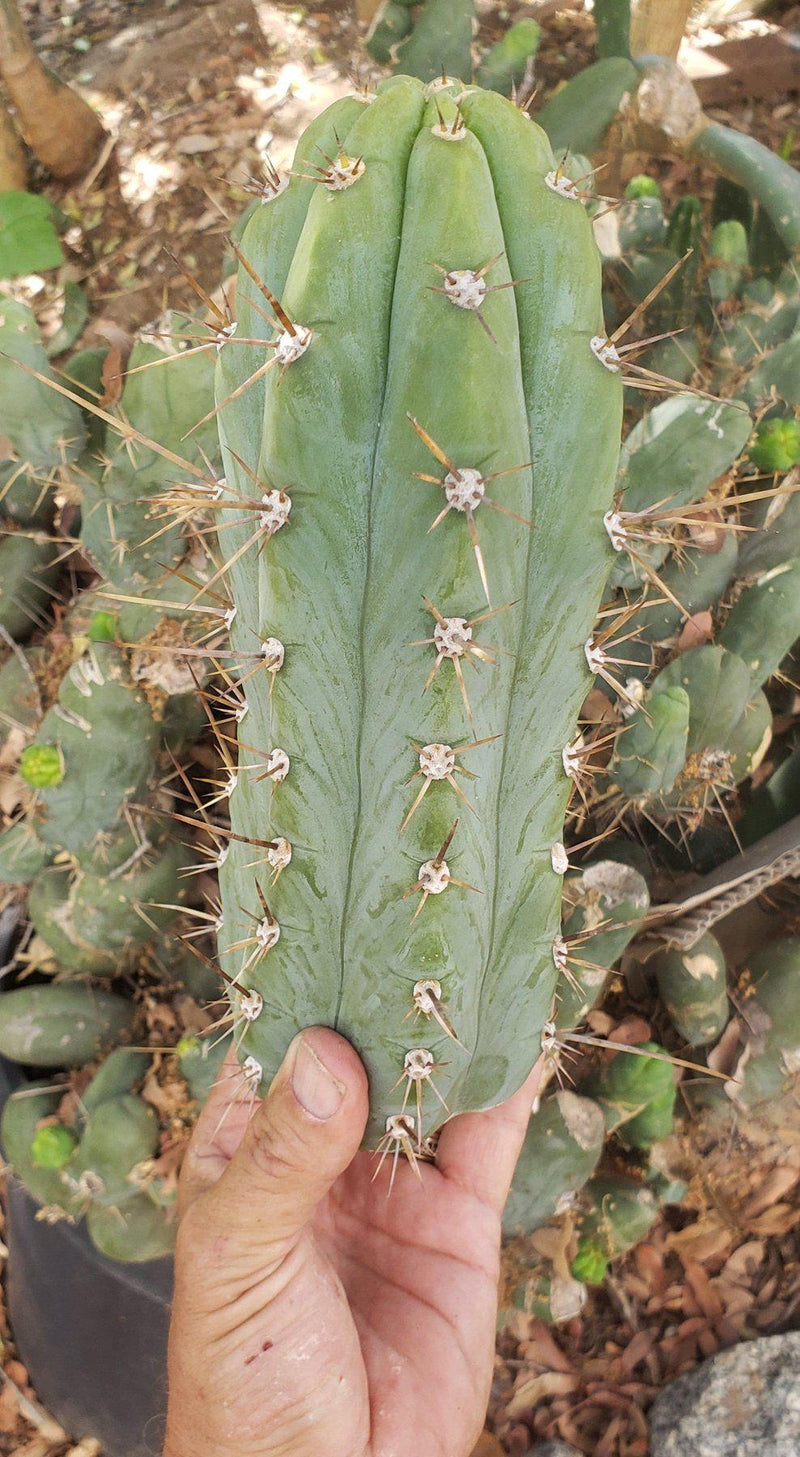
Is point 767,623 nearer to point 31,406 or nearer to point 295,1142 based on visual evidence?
point 295,1142

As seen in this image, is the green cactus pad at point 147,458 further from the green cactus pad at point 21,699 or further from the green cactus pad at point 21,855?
the green cactus pad at point 21,855

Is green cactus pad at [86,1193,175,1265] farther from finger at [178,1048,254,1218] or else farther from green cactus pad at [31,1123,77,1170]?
finger at [178,1048,254,1218]

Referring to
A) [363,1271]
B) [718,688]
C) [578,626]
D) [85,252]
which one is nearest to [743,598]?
[718,688]

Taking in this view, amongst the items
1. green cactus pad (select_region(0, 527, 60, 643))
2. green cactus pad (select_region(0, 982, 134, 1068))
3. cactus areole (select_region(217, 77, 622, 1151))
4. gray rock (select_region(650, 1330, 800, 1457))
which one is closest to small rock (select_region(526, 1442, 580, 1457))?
gray rock (select_region(650, 1330, 800, 1457))

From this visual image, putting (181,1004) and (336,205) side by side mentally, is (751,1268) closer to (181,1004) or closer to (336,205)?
(181,1004)

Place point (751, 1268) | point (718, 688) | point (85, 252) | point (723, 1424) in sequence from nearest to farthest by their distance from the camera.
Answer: point (718, 688), point (723, 1424), point (751, 1268), point (85, 252)

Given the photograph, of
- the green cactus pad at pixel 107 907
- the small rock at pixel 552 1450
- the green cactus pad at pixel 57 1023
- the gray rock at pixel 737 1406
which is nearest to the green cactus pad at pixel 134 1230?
the green cactus pad at pixel 57 1023

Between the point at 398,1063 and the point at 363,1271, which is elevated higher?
the point at 398,1063
